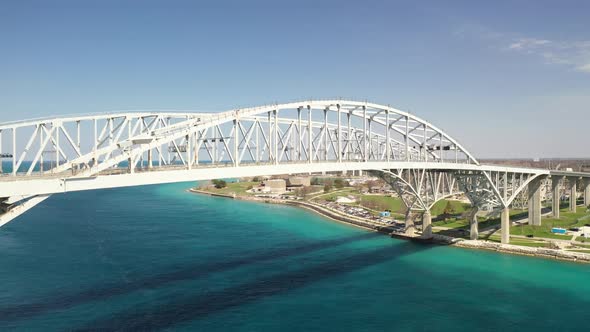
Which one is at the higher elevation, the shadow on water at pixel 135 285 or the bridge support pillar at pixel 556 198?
the bridge support pillar at pixel 556 198

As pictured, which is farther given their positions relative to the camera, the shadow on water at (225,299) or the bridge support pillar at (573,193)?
the bridge support pillar at (573,193)

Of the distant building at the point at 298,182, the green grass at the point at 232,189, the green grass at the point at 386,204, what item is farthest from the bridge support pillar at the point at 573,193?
the green grass at the point at 232,189

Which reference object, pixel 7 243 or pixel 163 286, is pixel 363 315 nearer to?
pixel 163 286

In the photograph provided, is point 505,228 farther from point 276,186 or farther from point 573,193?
point 276,186

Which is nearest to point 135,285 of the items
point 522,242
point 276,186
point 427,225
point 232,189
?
point 427,225

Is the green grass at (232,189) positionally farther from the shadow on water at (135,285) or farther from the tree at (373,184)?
the shadow on water at (135,285)

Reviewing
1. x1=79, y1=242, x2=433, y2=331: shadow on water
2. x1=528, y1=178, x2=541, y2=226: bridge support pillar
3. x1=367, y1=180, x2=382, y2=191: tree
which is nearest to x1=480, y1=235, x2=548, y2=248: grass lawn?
x1=528, y1=178, x2=541, y2=226: bridge support pillar
